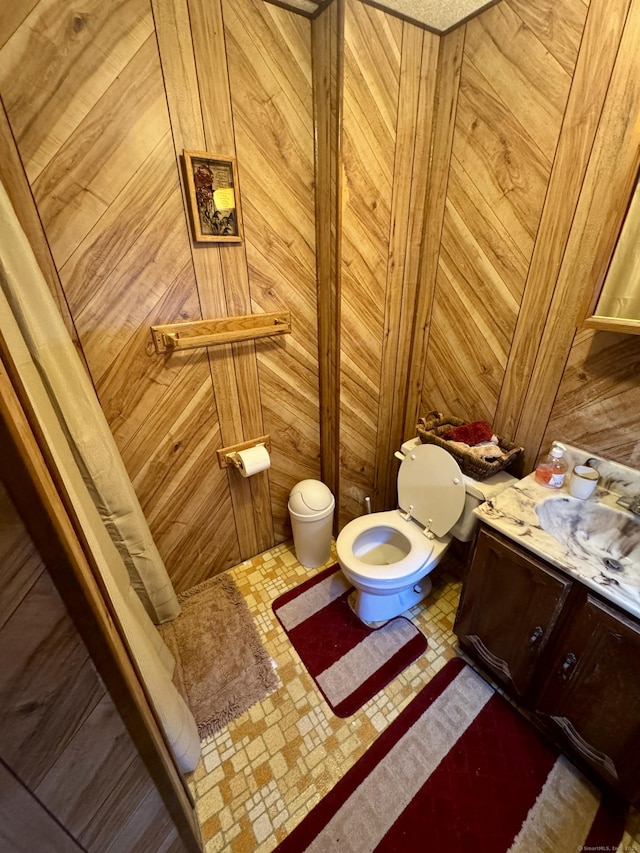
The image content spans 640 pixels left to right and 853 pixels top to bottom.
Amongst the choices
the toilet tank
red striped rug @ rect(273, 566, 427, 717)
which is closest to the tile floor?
red striped rug @ rect(273, 566, 427, 717)

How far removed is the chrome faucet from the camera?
1188mm

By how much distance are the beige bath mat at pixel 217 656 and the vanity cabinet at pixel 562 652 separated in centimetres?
96

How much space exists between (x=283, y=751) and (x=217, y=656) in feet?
1.55

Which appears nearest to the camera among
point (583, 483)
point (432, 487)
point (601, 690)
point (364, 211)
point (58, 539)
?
point (58, 539)

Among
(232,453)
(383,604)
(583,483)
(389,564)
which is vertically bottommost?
(383,604)

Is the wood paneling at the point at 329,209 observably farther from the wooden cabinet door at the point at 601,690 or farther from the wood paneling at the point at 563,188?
the wooden cabinet door at the point at 601,690

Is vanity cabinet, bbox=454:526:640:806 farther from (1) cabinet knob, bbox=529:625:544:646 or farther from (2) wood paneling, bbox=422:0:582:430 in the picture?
(2) wood paneling, bbox=422:0:582:430

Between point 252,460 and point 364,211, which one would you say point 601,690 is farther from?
point 364,211

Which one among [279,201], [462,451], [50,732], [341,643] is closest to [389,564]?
[341,643]

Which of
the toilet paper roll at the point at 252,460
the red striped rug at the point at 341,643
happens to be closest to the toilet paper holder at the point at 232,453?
the toilet paper roll at the point at 252,460

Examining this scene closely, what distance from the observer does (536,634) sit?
119cm

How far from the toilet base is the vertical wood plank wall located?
2.42 ft

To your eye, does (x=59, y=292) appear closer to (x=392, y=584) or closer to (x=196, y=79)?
(x=196, y=79)

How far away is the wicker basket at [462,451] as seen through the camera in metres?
1.48
